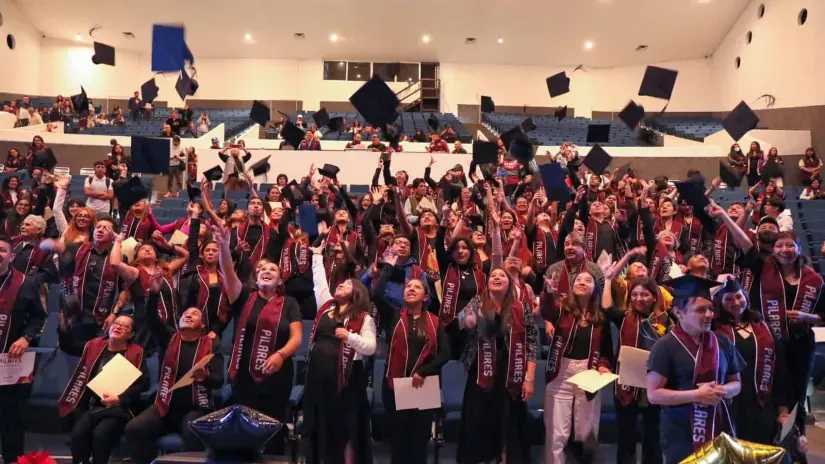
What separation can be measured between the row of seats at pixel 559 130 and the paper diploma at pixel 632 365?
1102cm

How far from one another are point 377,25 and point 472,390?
17338 millimetres

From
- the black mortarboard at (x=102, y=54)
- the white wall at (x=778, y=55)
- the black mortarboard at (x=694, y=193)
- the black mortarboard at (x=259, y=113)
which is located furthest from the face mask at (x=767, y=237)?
the white wall at (x=778, y=55)

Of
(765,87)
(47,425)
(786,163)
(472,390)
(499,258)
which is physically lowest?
(47,425)

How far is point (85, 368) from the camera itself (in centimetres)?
390

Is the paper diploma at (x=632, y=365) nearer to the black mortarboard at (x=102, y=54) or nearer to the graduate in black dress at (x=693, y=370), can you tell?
the graduate in black dress at (x=693, y=370)

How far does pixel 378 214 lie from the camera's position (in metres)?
6.57

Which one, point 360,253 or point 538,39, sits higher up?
point 538,39

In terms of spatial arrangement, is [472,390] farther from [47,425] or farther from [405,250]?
[47,425]

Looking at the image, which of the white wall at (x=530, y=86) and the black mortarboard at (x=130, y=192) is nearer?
the black mortarboard at (x=130, y=192)

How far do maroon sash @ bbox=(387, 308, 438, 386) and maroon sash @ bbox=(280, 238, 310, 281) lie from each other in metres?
1.88

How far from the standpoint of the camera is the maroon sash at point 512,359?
370 cm

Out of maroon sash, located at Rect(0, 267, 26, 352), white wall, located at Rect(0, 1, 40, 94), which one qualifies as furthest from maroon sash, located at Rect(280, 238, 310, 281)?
white wall, located at Rect(0, 1, 40, 94)

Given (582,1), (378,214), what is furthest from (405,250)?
(582,1)

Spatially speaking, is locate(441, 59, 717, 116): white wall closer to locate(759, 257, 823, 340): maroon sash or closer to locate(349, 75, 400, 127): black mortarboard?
locate(349, 75, 400, 127): black mortarboard
